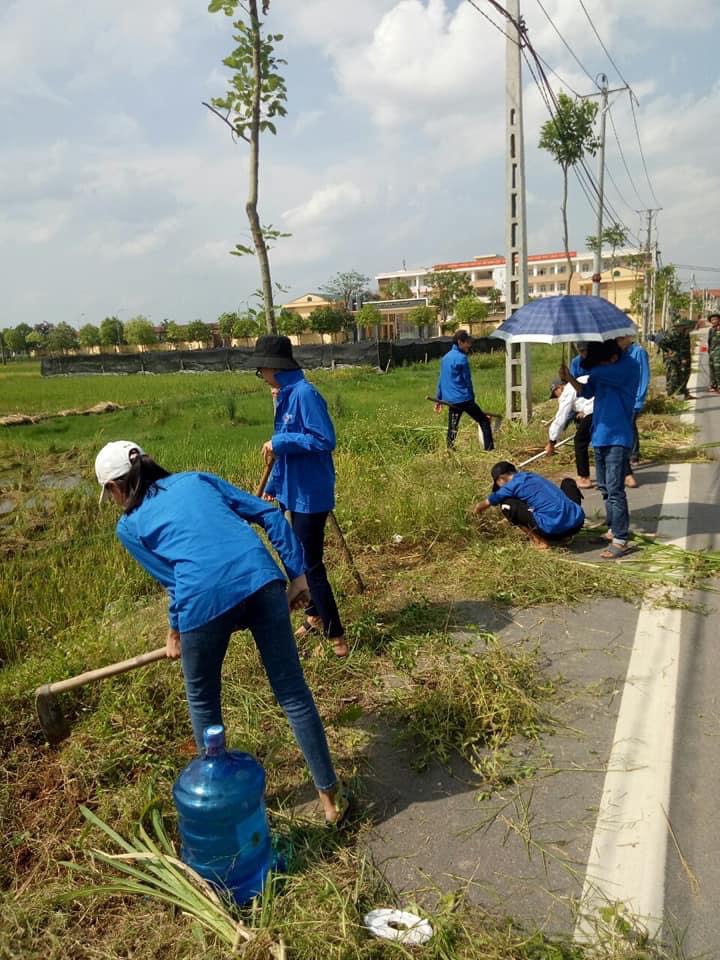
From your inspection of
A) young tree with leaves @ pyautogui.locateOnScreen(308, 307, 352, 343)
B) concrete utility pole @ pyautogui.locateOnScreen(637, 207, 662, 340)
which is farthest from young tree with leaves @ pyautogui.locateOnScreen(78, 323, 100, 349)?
concrete utility pole @ pyautogui.locateOnScreen(637, 207, 662, 340)

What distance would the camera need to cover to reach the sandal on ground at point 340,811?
2576mm

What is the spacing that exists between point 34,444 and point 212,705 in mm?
12208

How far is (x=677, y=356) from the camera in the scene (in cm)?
1464

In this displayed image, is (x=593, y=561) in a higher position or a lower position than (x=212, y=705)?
lower

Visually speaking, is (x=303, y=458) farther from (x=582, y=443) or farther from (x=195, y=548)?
(x=582, y=443)

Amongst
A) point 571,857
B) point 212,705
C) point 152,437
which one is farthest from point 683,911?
point 152,437

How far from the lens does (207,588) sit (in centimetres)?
228

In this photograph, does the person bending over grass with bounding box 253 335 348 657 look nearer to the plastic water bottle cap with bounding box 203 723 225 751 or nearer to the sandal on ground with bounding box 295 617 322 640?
the sandal on ground with bounding box 295 617 322 640

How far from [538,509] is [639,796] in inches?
117

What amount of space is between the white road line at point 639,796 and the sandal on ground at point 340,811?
2.98 feet

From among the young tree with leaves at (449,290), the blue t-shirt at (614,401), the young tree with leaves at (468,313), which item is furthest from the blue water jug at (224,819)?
the young tree with leaves at (449,290)

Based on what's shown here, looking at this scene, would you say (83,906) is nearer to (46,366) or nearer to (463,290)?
(46,366)

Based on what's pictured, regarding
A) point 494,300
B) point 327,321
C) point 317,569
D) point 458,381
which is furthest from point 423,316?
point 317,569

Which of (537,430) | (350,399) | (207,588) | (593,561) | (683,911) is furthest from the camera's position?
(350,399)
